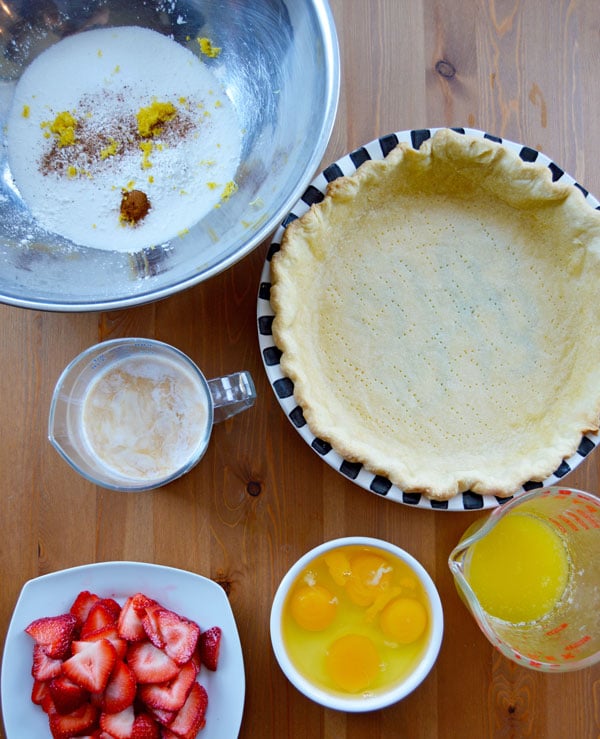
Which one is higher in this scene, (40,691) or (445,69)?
(445,69)

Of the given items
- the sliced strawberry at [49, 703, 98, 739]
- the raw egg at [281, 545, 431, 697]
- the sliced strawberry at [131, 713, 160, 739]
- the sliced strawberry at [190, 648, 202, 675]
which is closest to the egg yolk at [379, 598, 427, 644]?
the raw egg at [281, 545, 431, 697]

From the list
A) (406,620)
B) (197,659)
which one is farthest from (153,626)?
(406,620)

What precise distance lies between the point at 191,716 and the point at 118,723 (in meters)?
0.13

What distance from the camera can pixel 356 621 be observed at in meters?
1.25

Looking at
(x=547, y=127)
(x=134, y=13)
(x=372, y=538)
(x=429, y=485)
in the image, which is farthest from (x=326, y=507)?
(x=134, y=13)

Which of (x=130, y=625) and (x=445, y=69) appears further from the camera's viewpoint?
(x=445, y=69)

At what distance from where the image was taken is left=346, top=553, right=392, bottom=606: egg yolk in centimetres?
→ 123

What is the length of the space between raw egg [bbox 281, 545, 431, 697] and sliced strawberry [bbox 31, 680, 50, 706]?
0.44m

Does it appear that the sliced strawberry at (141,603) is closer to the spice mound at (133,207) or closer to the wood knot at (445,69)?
the spice mound at (133,207)

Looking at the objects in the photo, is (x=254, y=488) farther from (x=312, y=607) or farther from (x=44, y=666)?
(x=44, y=666)

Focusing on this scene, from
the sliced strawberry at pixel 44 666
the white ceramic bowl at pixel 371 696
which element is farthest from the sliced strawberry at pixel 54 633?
the white ceramic bowl at pixel 371 696

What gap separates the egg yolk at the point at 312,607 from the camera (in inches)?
48.2

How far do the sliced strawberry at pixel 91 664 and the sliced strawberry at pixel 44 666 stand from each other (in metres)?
0.03

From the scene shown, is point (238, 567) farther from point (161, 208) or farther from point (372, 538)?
point (161, 208)
